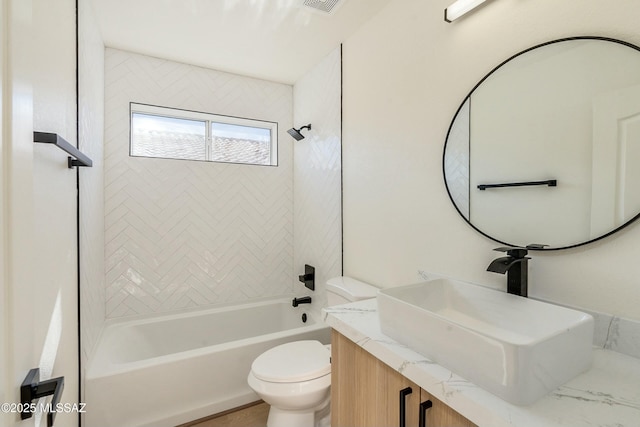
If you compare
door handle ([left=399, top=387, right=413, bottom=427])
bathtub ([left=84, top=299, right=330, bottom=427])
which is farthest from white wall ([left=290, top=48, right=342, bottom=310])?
door handle ([left=399, top=387, right=413, bottom=427])

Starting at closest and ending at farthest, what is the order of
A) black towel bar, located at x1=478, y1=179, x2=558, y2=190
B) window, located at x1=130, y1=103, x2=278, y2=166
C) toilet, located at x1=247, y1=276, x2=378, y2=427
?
black towel bar, located at x1=478, y1=179, x2=558, y2=190 → toilet, located at x1=247, y1=276, x2=378, y2=427 → window, located at x1=130, y1=103, x2=278, y2=166

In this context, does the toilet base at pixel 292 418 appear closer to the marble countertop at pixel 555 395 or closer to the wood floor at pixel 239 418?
the wood floor at pixel 239 418

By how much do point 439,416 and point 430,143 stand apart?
3.93 ft

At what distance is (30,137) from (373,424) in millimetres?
1295

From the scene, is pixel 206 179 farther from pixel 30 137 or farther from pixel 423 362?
pixel 423 362

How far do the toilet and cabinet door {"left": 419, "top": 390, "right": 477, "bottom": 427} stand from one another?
822mm

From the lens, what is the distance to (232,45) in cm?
228

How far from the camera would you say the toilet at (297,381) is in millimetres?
1497

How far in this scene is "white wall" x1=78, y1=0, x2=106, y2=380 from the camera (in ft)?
5.19

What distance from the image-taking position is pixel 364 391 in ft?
3.52

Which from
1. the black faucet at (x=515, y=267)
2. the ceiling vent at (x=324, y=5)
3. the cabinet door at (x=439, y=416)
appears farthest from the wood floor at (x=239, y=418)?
the ceiling vent at (x=324, y=5)

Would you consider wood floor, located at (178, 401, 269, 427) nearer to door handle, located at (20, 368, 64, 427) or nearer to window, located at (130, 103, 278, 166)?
door handle, located at (20, 368, 64, 427)

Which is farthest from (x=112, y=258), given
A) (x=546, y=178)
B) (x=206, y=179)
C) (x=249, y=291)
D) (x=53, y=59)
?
(x=546, y=178)

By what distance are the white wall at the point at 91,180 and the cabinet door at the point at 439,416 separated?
1.67m
